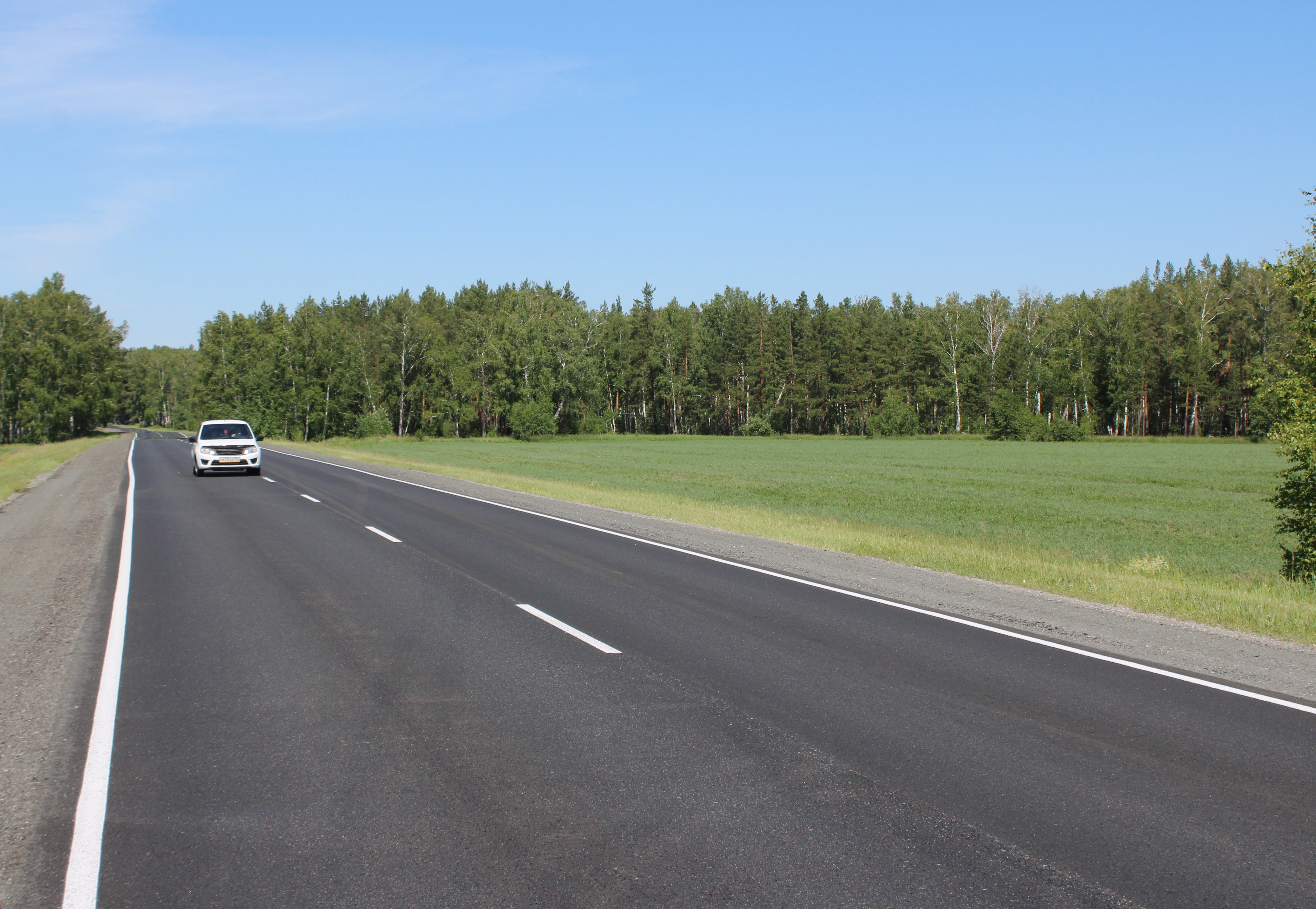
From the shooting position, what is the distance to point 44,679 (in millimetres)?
6820

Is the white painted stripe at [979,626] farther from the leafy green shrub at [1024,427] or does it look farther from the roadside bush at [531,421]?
the leafy green shrub at [1024,427]

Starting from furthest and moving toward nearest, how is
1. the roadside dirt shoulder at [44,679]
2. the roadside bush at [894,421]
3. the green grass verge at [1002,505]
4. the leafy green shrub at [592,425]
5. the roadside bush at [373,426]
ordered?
1. the leafy green shrub at [592,425]
2. the roadside bush at [894,421]
3. the roadside bush at [373,426]
4. the green grass verge at [1002,505]
5. the roadside dirt shoulder at [44,679]

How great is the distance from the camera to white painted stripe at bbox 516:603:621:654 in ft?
25.3

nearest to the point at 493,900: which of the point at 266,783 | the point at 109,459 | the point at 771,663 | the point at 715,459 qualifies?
the point at 266,783

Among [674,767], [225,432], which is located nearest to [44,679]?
[674,767]

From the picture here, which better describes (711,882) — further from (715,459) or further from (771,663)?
(715,459)

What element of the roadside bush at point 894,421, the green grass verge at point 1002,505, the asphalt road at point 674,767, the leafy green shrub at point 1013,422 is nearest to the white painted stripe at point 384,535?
the asphalt road at point 674,767

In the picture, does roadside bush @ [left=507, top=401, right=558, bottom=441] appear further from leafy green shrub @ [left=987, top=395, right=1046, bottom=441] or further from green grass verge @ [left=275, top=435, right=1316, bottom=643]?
leafy green shrub @ [left=987, top=395, right=1046, bottom=441]

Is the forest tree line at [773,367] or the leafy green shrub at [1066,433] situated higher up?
the forest tree line at [773,367]

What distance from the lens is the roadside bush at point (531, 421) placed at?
300 ft

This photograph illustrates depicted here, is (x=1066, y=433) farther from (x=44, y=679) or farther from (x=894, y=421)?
(x=44, y=679)

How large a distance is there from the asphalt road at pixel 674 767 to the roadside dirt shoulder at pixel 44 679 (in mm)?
274

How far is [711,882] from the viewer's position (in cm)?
374

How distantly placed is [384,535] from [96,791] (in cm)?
1108
